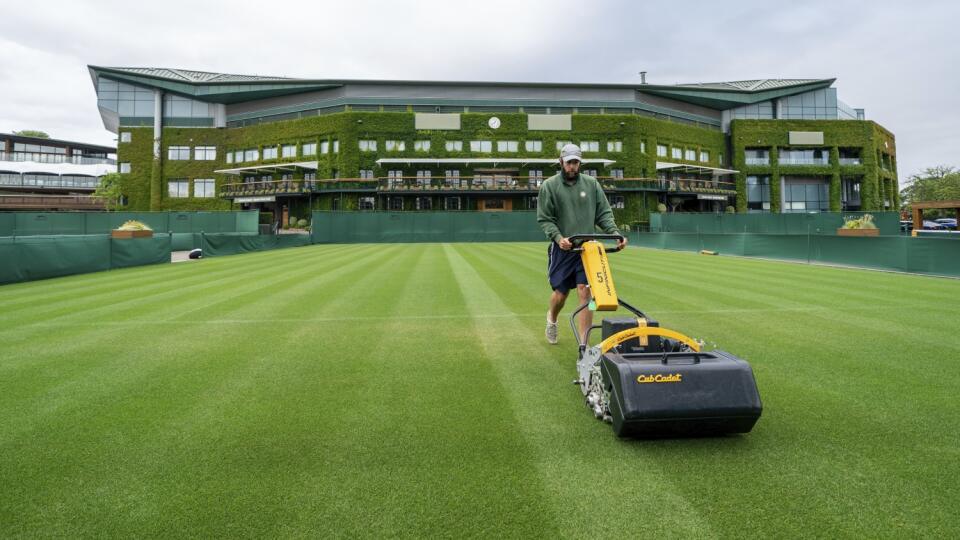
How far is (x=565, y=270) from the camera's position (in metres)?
5.48

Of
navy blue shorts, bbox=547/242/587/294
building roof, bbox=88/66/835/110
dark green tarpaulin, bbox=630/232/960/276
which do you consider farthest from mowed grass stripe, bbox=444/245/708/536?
building roof, bbox=88/66/835/110

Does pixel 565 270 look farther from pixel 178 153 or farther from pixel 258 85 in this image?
pixel 178 153

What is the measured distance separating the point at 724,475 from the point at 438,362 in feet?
10.0

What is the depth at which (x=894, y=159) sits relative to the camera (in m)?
74.9

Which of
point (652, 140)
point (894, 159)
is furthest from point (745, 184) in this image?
point (894, 159)

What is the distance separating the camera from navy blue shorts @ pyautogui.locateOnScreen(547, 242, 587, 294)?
5430 mm

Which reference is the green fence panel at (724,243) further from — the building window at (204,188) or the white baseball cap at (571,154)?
the building window at (204,188)

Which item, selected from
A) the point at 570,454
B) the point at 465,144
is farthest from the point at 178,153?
the point at 570,454

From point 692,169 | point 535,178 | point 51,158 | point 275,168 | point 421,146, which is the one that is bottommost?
point 535,178

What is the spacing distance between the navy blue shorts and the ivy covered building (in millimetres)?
50132

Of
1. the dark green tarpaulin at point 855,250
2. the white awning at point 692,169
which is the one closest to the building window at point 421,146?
the white awning at point 692,169

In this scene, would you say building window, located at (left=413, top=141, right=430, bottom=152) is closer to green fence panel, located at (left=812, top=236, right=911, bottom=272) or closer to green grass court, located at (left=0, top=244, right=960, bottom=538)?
green fence panel, located at (left=812, top=236, right=911, bottom=272)

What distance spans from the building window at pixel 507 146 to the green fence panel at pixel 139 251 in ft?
138

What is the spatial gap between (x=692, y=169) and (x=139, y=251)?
195ft
